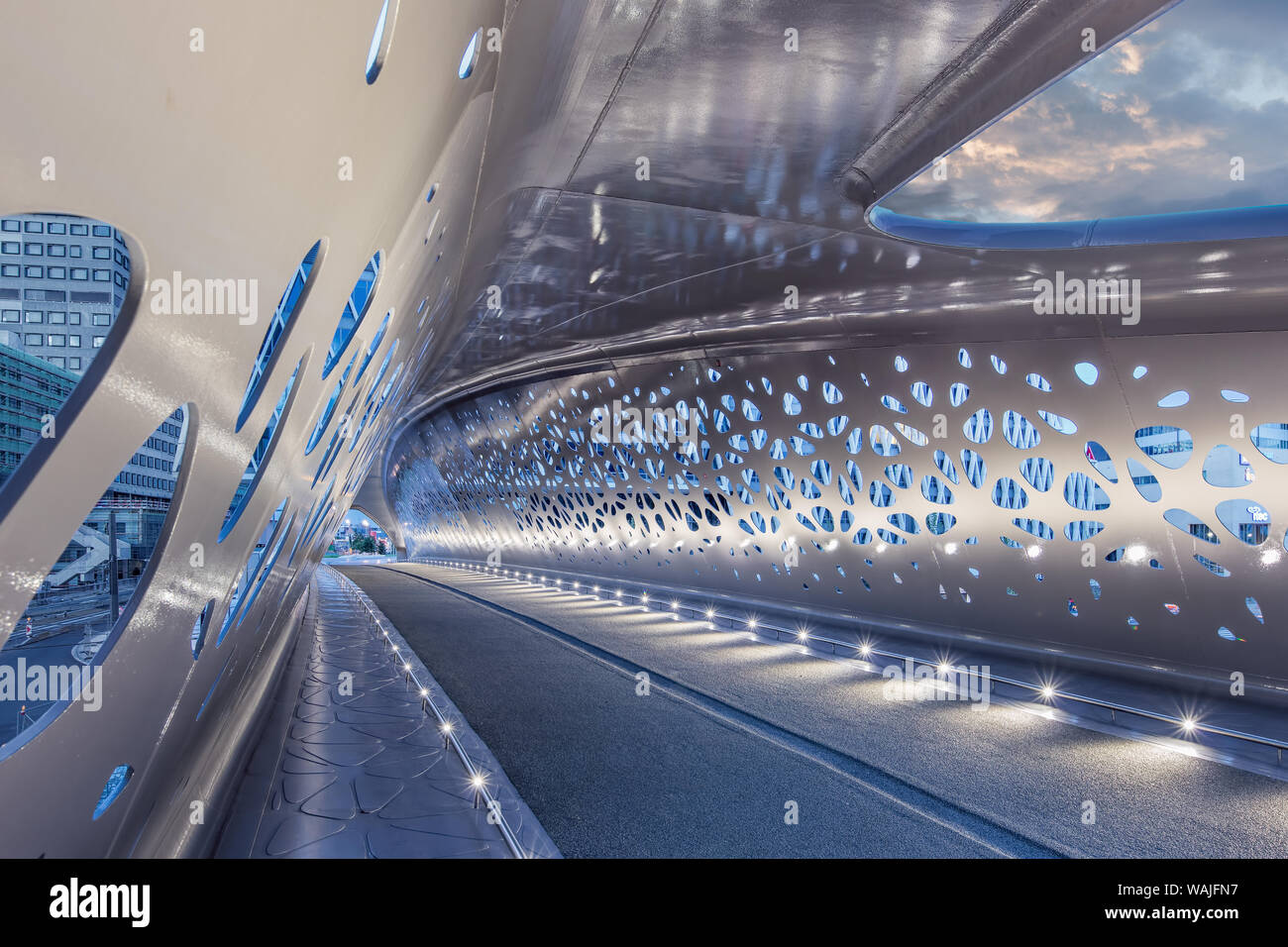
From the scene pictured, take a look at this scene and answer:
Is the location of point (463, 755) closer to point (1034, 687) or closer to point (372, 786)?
point (372, 786)

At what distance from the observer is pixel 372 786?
6.00 meters

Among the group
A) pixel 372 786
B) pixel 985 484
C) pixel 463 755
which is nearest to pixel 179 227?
pixel 372 786

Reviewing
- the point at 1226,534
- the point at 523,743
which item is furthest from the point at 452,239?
the point at 1226,534

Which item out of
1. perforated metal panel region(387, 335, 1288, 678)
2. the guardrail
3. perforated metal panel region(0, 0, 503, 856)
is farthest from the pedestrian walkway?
perforated metal panel region(387, 335, 1288, 678)

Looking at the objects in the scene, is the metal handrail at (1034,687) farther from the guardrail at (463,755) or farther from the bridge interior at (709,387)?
the guardrail at (463,755)

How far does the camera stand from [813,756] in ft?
22.5

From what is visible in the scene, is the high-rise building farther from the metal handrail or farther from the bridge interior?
the metal handrail

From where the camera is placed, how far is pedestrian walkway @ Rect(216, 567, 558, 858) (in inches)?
192

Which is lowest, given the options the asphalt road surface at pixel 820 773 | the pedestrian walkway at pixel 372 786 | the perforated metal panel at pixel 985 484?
the asphalt road surface at pixel 820 773

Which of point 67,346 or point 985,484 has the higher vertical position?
point 67,346

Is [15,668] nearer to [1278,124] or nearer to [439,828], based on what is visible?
[439,828]

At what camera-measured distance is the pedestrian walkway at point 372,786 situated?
16.0 ft

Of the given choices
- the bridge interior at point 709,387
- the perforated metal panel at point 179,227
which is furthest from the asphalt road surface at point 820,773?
the perforated metal panel at point 179,227
